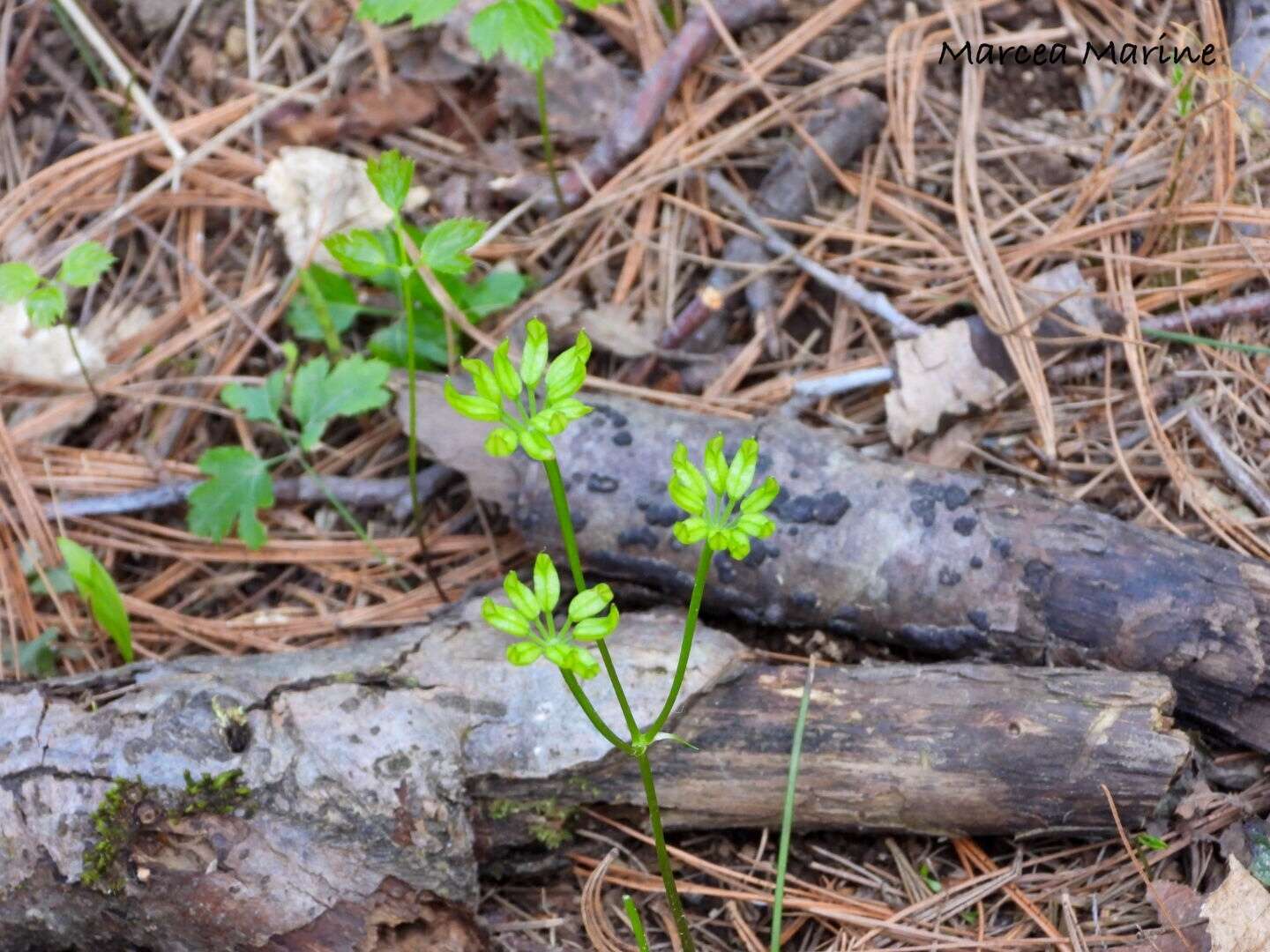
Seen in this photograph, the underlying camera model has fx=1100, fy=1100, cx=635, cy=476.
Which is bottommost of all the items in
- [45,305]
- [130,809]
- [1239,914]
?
[1239,914]

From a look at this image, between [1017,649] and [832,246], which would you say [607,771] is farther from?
[832,246]

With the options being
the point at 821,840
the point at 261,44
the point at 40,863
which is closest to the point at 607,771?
the point at 821,840

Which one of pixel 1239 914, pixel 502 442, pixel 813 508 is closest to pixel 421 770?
pixel 502 442

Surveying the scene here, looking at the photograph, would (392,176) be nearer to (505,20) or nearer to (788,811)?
(505,20)

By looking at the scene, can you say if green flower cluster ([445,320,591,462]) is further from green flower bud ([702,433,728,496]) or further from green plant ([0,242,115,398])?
green plant ([0,242,115,398])

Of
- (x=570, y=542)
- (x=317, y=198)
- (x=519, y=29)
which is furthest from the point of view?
(x=317, y=198)

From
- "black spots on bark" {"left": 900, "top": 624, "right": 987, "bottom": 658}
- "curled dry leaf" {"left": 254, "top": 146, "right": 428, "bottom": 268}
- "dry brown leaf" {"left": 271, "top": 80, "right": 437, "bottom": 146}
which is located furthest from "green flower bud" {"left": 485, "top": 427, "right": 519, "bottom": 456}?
"dry brown leaf" {"left": 271, "top": 80, "right": 437, "bottom": 146}

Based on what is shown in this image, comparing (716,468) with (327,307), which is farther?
(327,307)

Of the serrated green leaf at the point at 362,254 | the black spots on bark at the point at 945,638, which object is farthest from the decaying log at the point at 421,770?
the serrated green leaf at the point at 362,254
